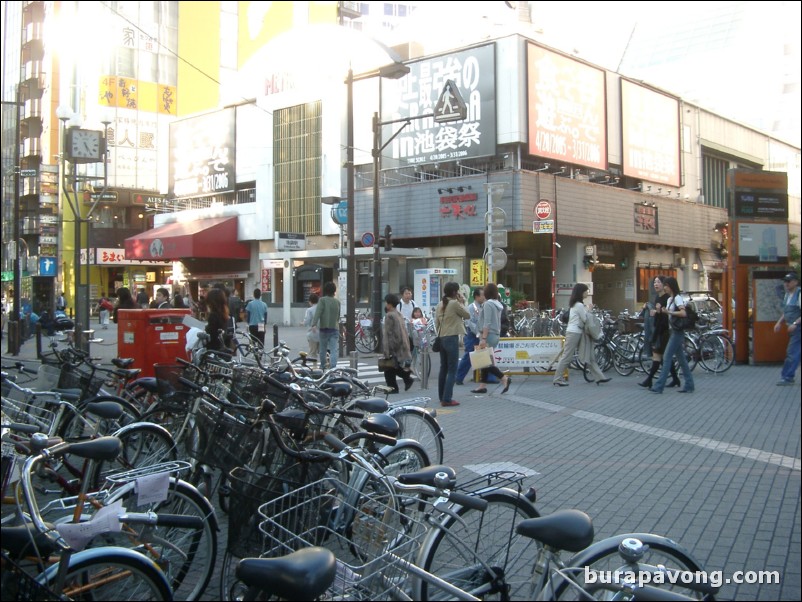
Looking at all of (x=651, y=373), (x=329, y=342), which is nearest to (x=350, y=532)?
(x=329, y=342)

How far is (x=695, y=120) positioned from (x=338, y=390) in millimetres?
38850

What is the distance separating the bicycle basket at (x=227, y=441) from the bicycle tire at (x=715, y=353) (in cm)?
1219

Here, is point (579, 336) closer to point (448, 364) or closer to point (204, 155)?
point (448, 364)

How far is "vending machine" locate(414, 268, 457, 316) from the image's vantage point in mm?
25938

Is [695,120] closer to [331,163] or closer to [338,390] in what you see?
[331,163]

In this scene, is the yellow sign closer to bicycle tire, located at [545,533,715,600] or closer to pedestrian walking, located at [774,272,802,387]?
pedestrian walking, located at [774,272,802,387]

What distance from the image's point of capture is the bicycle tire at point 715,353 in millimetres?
14117

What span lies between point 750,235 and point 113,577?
15409 mm

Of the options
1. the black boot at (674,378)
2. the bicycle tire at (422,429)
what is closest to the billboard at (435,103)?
the black boot at (674,378)

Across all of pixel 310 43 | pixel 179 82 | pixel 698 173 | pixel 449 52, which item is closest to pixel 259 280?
pixel 310 43

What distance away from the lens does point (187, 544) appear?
3840 millimetres

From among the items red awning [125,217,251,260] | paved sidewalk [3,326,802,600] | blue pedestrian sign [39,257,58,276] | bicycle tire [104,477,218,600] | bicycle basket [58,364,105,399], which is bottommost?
paved sidewalk [3,326,802,600]

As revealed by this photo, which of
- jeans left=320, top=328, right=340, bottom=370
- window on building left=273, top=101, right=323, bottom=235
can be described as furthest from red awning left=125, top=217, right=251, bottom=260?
jeans left=320, top=328, right=340, bottom=370

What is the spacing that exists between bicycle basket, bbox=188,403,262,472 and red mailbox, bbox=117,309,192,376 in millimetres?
6650
